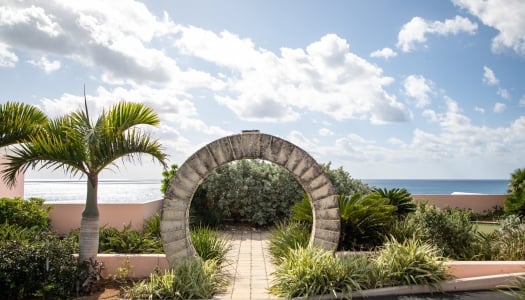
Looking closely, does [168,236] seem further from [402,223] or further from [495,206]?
[495,206]

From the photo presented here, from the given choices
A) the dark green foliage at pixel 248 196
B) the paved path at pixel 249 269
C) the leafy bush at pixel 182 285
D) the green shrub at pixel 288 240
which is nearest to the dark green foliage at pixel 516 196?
the dark green foliage at pixel 248 196

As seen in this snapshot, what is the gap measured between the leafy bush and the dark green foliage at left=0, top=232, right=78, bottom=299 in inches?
37.6

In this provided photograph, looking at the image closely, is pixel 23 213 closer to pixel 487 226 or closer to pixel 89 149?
pixel 89 149

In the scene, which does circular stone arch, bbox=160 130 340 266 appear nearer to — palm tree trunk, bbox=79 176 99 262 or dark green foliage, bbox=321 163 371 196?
palm tree trunk, bbox=79 176 99 262

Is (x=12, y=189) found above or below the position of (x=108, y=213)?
above

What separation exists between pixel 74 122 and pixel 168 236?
2.40 metres

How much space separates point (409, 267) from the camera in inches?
275

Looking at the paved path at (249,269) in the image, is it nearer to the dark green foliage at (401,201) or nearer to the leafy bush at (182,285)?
the leafy bush at (182,285)

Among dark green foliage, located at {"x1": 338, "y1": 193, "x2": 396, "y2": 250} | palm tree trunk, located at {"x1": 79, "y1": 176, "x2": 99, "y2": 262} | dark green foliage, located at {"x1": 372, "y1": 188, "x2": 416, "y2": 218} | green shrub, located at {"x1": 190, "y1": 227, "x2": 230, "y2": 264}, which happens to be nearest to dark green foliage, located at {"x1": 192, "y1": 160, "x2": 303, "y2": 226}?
dark green foliage, located at {"x1": 372, "y1": 188, "x2": 416, "y2": 218}

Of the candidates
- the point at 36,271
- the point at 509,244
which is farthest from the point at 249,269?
the point at 509,244

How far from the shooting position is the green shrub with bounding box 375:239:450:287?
6.91 metres

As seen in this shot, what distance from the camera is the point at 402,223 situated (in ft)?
29.3

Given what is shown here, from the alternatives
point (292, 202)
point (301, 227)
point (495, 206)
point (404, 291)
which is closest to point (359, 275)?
point (404, 291)

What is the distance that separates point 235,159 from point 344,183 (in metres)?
7.59
